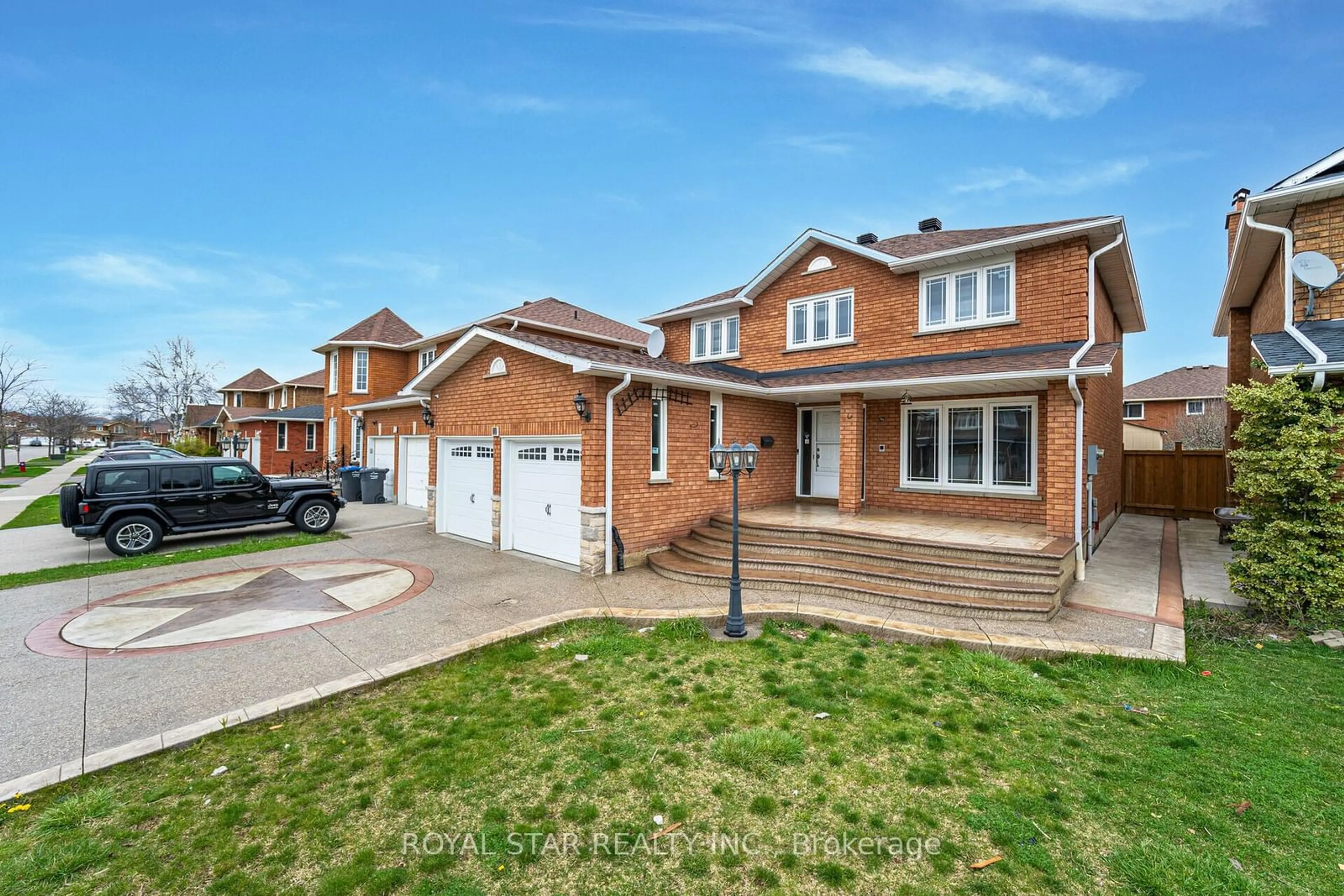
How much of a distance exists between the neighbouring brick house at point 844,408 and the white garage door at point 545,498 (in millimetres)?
42

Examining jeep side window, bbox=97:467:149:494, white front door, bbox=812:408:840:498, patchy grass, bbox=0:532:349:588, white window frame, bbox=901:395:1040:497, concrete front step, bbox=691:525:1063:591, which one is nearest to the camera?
concrete front step, bbox=691:525:1063:591

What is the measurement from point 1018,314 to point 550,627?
373 inches

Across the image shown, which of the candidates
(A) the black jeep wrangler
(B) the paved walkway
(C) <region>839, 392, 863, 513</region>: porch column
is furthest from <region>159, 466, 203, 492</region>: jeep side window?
(C) <region>839, 392, 863, 513</region>: porch column

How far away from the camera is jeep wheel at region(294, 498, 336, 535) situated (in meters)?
12.0

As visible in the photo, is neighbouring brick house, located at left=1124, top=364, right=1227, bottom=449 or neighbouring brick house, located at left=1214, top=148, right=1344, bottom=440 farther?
neighbouring brick house, located at left=1124, top=364, right=1227, bottom=449

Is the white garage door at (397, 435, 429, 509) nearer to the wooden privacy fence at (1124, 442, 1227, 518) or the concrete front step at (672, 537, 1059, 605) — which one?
the concrete front step at (672, 537, 1059, 605)

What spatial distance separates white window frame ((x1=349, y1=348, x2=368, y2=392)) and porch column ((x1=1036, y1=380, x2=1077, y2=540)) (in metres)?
24.4

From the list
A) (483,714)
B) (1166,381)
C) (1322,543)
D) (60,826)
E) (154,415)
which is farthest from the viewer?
(154,415)

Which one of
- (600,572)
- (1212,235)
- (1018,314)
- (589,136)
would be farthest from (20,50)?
(1212,235)

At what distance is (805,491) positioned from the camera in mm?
12328

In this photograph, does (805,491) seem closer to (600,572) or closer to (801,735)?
(600,572)

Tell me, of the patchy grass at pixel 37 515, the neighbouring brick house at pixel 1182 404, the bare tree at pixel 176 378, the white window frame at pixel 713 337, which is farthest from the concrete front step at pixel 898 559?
the bare tree at pixel 176 378

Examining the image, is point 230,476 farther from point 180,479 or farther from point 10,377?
point 10,377

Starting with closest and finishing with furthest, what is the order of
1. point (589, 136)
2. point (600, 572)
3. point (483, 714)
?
point (483, 714), point (600, 572), point (589, 136)
